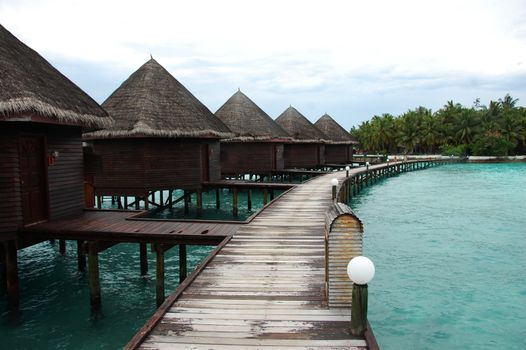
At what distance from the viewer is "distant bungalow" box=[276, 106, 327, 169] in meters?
36.3

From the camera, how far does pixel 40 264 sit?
1316 centimetres

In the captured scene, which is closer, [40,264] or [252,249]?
[252,249]

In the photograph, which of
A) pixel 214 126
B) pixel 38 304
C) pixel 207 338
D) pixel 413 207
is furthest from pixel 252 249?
pixel 413 207

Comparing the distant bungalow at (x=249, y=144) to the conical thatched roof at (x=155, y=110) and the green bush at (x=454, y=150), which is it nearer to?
the conical thatched roof at (x=155, y=110)

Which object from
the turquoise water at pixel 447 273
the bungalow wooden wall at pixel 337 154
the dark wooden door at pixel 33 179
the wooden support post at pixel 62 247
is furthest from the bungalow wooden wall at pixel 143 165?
the bungalow wooden wall at pixel 337 154

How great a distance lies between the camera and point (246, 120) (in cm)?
2911

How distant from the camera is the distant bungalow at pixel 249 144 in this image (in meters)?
28.6

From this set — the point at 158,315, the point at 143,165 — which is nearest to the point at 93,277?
the point at 158,315

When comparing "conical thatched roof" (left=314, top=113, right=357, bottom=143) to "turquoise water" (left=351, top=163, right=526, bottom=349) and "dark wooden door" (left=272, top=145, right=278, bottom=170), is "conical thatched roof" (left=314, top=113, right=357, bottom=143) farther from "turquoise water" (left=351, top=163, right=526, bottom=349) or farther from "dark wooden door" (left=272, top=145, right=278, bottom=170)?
"turquoise water" (left=351, top=163, right=526, bottom=349)

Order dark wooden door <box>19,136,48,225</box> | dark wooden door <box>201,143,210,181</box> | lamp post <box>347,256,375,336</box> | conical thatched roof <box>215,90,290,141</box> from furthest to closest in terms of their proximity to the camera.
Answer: conical thatched roof <box>215,90,290,141</box> → dark wooden door <box>201,143,210,181</box> → dark wooden door <box>19,136,48,225</box> → lamp post <box>347,256,375,336</box>

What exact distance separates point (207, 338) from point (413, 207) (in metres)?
20.8

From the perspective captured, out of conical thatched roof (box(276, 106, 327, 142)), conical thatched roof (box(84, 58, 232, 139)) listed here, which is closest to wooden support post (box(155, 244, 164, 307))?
conical thatched roof (box(84, 58, 232, 139))

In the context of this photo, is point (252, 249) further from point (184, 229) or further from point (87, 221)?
point (87, 221)

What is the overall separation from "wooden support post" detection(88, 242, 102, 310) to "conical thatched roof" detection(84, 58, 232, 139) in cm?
852
